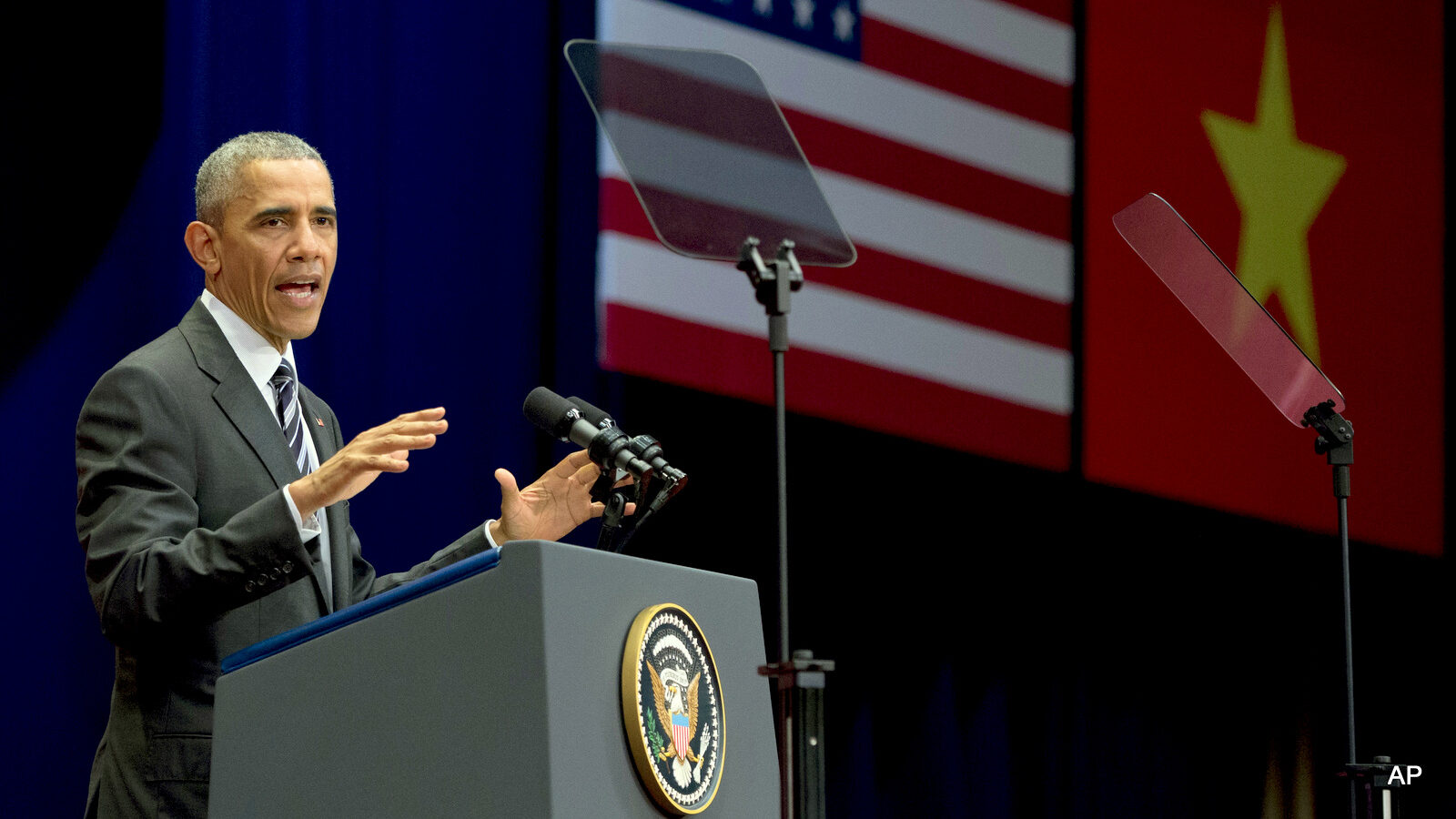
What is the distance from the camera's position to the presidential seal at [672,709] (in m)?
1.33

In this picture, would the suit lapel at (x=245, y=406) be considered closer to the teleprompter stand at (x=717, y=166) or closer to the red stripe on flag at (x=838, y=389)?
the teleprompter stand at (x=717, y=166)

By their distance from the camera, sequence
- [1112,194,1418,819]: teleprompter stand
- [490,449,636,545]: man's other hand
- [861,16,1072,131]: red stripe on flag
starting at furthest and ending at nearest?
1. [861,16,1072,131]: red stripe on flag
2. [1112,194,1418,819]: teleprompter stand
3. [490,449,636,545]: man's other hand

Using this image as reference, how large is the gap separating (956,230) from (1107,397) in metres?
0.59

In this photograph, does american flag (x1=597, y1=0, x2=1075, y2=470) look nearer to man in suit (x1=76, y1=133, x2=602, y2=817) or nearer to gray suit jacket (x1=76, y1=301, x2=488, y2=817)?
man in suit (x1=76, y1=133, x2=602, y2=817)

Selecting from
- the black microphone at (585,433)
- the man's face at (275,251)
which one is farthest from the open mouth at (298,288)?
the black microphone at (585,433)

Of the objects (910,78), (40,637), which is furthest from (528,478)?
(910,78)

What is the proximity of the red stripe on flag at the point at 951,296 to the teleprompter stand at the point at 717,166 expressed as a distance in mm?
1212

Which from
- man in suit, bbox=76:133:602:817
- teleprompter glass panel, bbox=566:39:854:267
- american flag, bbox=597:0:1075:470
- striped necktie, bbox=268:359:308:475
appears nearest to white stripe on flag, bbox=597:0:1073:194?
american flag, bbox=597:0:1075:470

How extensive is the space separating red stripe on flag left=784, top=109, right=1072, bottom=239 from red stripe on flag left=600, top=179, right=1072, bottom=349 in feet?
0.60

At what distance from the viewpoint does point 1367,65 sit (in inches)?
174

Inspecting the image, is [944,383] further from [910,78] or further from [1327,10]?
[1327,10]

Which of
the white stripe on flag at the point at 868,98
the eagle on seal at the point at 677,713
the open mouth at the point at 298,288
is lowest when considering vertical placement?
the eagle on seal at the point at 677,713

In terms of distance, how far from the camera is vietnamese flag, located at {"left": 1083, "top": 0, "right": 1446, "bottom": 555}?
A: 397cm

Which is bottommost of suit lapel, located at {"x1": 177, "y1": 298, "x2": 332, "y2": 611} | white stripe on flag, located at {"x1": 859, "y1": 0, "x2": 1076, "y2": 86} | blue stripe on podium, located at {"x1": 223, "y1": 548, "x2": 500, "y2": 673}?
blue stripe on podium, located at {"x1": 223, "y1": 548, "x2": 500, "y2": 673}
